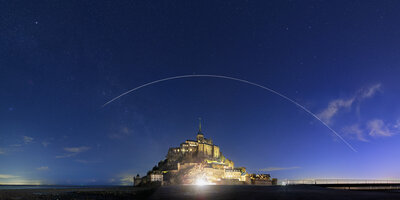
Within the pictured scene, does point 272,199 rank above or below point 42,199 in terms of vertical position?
above

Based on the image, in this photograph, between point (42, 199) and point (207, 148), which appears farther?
point (207, 148)

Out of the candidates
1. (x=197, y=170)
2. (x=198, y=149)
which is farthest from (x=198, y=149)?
(x=197, y=170)

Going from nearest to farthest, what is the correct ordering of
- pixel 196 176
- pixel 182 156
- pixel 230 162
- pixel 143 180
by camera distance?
1. pixel 196 176
2. pixel 143 180
3. pixel 182 156
4. pixel 230 162

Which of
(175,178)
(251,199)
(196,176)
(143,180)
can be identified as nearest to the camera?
(251,199)

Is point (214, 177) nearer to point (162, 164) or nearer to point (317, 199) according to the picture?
point (162, 164)

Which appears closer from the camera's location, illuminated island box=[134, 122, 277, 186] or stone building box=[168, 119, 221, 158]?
illuminated island box=[134, 122, 277, 186]

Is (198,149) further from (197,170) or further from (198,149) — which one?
(197,170)

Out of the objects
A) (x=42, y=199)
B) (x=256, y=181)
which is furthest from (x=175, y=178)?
(x=42, y=199)

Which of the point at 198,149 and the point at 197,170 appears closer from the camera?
the point at 197,170
